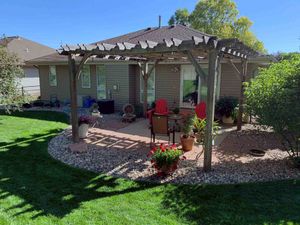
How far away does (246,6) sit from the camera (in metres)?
30.4

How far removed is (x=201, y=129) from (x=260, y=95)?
1730 millimetres

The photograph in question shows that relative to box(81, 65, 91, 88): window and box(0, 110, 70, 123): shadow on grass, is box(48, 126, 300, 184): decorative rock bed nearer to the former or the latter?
box(0, 110, 70, 123): shadow on grass

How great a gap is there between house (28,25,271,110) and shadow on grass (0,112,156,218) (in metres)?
6.79

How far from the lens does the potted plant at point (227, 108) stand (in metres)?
9.53

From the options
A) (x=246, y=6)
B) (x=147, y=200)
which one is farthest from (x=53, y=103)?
(x=246, y=6)

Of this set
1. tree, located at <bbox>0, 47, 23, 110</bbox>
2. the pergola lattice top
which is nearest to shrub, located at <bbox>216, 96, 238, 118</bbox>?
the pergola lattice top

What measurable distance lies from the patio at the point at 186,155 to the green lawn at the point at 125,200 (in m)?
0.35

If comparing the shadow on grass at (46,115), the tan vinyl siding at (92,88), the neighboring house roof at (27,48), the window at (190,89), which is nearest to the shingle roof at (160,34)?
the window at (190,89)

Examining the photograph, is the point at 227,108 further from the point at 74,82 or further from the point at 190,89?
the point at 74,82

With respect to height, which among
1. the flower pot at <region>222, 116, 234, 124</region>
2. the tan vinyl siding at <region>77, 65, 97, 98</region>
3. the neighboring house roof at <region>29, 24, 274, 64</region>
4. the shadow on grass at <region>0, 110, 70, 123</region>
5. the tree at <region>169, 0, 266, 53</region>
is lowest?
the shadow on grass at <region>0, 110, 70, 123</region>

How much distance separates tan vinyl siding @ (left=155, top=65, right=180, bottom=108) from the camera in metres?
11.4

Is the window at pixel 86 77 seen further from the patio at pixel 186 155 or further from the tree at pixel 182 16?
the tree at pixel 182 16

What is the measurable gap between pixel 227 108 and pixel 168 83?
3.27 meters

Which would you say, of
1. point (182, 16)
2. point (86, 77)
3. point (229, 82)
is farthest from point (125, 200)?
point (182, 16)
